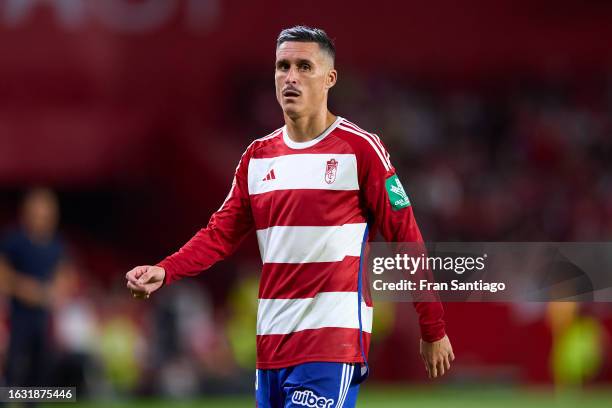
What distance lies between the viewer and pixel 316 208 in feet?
15.5

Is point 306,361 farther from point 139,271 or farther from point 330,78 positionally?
point 330,78

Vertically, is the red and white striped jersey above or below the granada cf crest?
below

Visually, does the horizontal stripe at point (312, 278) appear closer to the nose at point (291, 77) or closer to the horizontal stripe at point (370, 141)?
the horizontal stripe at point (370, 141)

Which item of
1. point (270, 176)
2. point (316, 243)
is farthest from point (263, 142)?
point (316, 243)

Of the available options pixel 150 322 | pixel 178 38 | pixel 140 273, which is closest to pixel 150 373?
pixel 150 322

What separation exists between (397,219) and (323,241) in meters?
0.32

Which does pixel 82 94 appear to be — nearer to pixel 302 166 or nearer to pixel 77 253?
pixel 77 253

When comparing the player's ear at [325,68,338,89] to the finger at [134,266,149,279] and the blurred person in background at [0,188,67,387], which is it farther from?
the blurred person in background at [0,188,67,387]

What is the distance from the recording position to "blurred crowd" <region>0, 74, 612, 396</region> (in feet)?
41.0

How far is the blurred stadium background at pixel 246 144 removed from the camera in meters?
12.7

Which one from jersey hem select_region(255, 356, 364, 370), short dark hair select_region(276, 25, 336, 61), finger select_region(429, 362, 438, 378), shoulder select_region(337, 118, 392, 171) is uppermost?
short dark hair select_region(276, 25, 336, 61)

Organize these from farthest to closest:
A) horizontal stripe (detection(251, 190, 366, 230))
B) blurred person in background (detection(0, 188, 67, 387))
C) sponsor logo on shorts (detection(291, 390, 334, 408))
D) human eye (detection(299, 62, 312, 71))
Answer: blurred person in background (detection(0, 188, 67, 387)) < human eye (detection(299, 62, 312, 71)) < horizontal stripe (detection(251, 190, 366, 230)) < sponsor logo on shorts (detection(291, 390, 334, 408))

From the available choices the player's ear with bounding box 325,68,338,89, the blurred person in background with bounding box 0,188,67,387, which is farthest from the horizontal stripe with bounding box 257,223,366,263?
A: the blurred person in background with bounding box 0,188,67,387

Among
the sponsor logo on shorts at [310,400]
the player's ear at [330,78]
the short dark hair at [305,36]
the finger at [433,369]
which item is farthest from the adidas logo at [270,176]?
the finger at [433,369]
